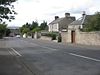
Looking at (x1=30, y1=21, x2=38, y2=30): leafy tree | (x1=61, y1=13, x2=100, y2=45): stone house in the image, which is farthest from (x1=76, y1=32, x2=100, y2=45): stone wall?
(x1=30, y1=21, x2=38, y2=30): leafy tree

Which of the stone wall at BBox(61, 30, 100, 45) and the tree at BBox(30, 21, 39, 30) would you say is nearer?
the stone wall at BBox(61, 30, 100, 45)

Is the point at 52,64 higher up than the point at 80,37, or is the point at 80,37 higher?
the point at 80,37

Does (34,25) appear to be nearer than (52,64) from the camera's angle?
No

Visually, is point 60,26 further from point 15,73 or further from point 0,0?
point 15,73

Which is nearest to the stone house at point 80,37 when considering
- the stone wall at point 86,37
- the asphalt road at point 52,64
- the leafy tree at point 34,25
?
the stone wall at point 86,37

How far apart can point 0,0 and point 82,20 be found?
78.1 metres

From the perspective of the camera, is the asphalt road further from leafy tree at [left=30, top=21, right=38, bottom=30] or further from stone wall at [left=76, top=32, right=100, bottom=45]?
leafy tree at [left=30, top=21, right=38, bottom=30]

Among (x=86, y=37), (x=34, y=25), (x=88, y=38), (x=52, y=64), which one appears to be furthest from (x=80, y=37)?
(x=34, y=25)

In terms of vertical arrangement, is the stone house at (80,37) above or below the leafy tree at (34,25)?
below

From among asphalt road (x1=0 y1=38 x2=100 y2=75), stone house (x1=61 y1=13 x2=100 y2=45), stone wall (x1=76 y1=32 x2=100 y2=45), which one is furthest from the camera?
stone house (x1=61 y1=13 x2=100 y2=45)

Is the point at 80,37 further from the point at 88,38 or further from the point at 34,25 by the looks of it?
the point at 34,25

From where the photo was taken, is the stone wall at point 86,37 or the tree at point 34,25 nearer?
the stone wall at point 86,37

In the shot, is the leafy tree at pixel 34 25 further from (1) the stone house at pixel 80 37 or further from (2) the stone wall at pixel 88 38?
(2) the stone wall at pixel 88 38

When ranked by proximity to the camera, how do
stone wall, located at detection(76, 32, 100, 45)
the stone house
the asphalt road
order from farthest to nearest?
the stone house < stone wall, located at detection(76, 32, 100, 45) < the asphalt road
